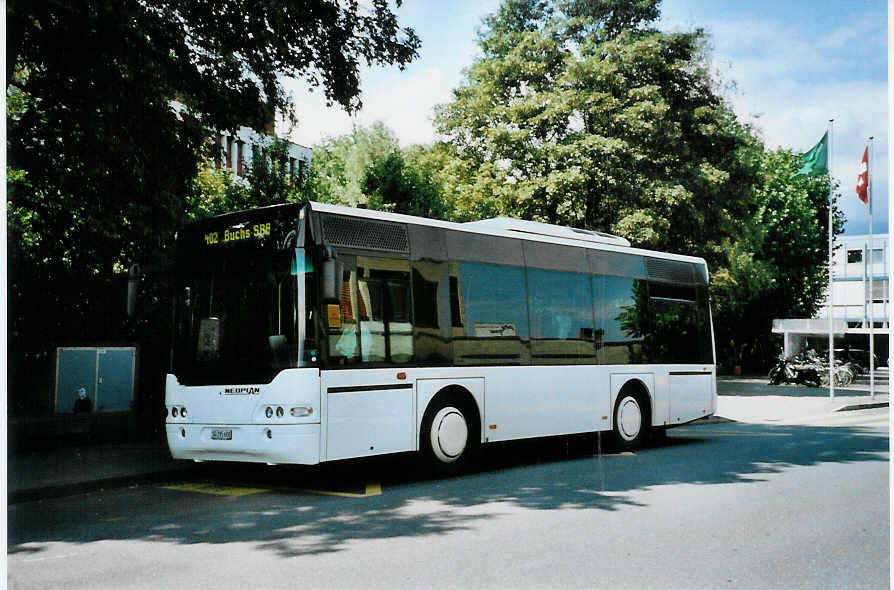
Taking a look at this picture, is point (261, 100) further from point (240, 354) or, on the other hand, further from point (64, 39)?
point (240, 354)

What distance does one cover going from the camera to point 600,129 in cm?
2605

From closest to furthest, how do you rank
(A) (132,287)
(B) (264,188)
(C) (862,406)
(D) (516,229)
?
(A) (132,287)
(D) (516,229)
(B) (264,188)
(C) (862,406)

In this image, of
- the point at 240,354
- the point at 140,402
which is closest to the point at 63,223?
the point at 140,402

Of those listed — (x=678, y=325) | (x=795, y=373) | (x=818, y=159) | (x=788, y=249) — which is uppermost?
(x=818, y=159)

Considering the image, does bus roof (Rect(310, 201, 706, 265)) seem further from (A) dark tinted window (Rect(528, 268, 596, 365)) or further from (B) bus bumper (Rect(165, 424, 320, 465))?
(B) bus bumper (Rect(165, 424, 320, 465))

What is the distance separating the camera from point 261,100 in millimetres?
14539

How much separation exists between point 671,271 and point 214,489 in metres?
8.55

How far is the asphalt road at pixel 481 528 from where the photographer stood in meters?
5.86

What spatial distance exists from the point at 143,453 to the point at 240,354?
374 centimetres

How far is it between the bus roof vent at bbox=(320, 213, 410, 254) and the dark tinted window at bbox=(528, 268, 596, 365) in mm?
2353

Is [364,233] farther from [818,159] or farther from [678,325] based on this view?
[818,159]

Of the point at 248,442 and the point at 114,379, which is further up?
the point at 114,379

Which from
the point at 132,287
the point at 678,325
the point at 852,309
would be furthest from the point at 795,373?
the point at 132,287

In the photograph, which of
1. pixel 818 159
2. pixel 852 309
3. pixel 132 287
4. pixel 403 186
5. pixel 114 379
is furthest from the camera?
pixel 852 309
